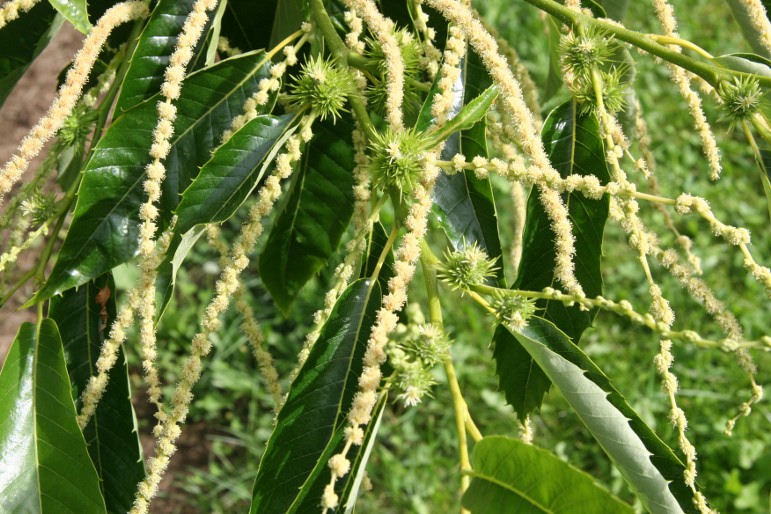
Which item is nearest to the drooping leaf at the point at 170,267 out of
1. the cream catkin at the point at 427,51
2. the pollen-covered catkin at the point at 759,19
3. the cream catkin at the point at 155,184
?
the cream catkin at the point at 155,184

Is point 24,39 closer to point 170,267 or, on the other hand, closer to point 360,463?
point 170,267

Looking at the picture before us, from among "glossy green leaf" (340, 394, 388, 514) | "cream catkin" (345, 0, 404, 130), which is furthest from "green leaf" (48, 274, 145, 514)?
"cream catkin" (345, 0, 404, 130)

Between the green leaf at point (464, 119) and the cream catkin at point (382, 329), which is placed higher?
the green leaf at point (464, 119)

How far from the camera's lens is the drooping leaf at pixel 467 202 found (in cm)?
129

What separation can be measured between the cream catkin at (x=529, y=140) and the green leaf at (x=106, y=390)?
777 mm

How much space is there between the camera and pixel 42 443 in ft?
4.36

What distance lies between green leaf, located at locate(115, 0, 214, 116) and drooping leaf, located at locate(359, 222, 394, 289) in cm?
45

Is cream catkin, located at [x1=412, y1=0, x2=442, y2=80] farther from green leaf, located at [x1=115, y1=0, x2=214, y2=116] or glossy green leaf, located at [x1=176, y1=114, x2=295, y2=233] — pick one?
green leaf, located at [x1=115, y1=0, x2=214, y2=116]

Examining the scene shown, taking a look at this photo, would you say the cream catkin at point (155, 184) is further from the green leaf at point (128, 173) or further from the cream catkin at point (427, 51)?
the cream catkin at point (427, 51)

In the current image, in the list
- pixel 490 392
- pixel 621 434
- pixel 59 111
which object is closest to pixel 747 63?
pixel 621 434

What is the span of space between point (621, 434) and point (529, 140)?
44 cm

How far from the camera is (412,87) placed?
4.48ft

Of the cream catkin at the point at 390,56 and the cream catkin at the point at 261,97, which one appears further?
the cream catkin at the point at 261,97

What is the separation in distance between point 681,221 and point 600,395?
11.0ft
